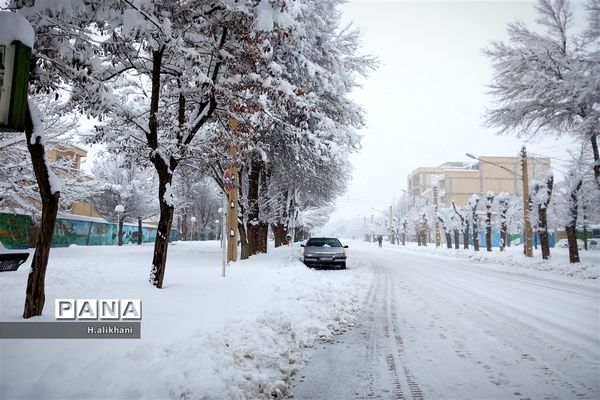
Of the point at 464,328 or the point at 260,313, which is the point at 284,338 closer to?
the point at 260,313

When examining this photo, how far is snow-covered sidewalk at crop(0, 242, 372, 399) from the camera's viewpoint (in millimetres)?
3115

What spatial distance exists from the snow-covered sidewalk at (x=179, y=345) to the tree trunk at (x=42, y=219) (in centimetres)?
24

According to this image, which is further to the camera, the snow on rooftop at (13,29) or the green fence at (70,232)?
the green fence at (70,232)

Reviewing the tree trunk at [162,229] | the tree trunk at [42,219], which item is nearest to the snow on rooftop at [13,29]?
the tree trunk at [42,219]

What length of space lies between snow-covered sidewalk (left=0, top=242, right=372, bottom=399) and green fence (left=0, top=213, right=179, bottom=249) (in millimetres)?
16779

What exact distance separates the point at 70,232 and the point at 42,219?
28332 mm

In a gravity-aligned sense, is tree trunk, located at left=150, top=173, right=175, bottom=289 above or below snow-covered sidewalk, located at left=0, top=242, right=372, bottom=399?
above

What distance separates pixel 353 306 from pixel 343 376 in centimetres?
427

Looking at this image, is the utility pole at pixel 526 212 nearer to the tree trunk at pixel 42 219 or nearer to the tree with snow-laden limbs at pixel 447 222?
the tree with snow-laden limbs at pixel 447 222

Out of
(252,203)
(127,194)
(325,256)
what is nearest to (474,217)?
(325,256)

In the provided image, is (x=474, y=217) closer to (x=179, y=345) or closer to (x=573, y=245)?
(x=573, y=245)

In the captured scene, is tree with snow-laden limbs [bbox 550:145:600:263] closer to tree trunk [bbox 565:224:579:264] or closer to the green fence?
tree trunk [bbox 565:224:579:264]

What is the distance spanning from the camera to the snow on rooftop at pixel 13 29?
3613 millimetres

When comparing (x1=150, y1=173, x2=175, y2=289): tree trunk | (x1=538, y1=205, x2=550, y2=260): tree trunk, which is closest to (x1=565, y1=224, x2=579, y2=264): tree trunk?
(x1=538, y1=205, x2=550, y2=260): tree trunk
